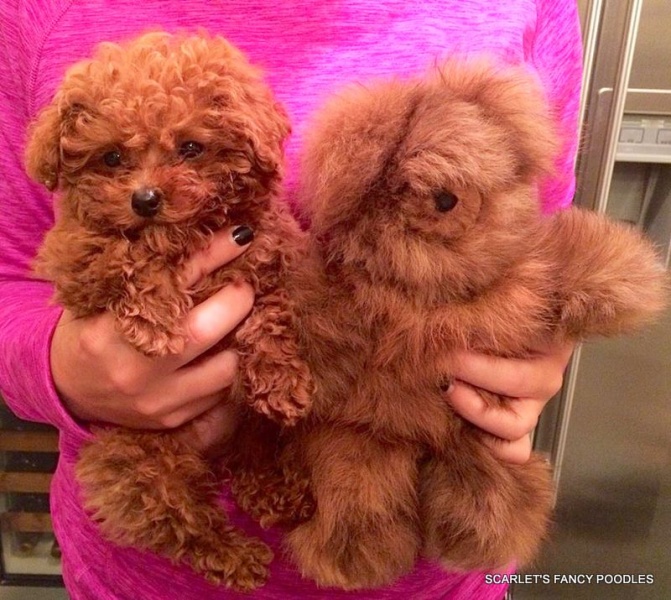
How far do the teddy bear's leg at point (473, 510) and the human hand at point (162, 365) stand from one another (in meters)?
0.24

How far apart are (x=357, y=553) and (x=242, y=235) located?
340mm

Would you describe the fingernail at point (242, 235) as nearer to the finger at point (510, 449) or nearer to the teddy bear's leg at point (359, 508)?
the teddy bear's leg at point (359, 508)

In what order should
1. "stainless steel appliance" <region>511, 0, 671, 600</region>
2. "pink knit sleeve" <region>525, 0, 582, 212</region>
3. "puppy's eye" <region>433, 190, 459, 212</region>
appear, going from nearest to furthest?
"puppy's eye" <region>433, 190, 459, 212</region> → "pink knit sleeve" <region>525, 0, 582, 212</region> → "stainless steel appliance" <region>511, 0, 671, 600</region>

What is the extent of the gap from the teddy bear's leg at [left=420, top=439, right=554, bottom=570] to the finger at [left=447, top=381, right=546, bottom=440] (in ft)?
0.09

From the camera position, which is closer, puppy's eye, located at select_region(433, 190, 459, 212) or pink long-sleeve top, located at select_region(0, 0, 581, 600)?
puppy's eye, located at select_region(433, 190, 459, 212)

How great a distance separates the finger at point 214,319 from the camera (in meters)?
0.62

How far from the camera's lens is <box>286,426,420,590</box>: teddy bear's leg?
624 millimetres

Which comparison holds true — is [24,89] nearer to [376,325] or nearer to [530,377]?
[376,325]

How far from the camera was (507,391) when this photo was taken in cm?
63

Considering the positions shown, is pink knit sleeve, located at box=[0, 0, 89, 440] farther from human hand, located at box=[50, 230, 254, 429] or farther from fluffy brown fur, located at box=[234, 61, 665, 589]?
fluffy brown fur, located at box=[234, 61, 665, 589]

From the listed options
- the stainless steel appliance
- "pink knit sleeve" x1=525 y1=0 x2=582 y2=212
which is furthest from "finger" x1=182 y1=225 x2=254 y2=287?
the stainless steel appliance

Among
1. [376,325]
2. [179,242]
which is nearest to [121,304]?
[179,242]

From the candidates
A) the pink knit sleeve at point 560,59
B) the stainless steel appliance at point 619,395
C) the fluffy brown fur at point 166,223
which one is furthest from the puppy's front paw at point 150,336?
the stainless steel appliance at point 619,395

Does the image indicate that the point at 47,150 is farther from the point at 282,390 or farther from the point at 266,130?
the point at 282,390
